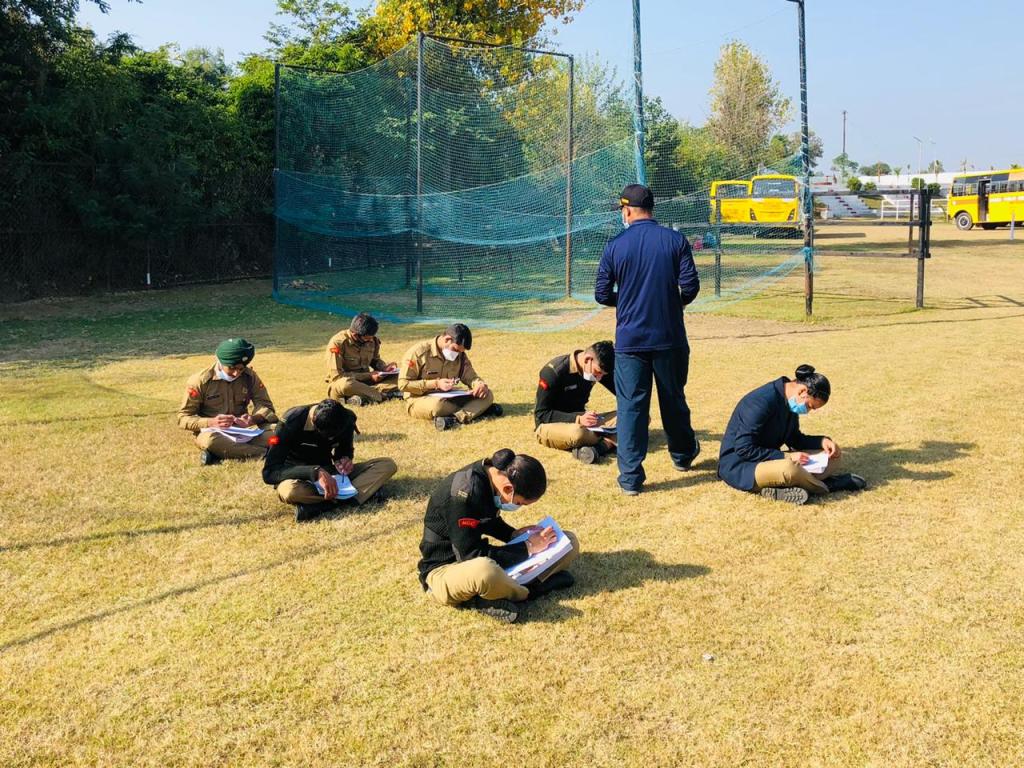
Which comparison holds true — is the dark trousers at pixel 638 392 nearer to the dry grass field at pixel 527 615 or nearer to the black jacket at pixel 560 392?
the dry grass field at pixel 527 615

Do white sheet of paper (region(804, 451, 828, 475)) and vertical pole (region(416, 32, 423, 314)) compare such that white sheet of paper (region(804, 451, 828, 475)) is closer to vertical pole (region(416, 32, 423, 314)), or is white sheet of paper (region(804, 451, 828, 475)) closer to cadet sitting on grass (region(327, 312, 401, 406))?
cadet sitting on grass (region(327, 312, 401, 406))

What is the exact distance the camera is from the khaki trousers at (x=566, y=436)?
7148mm

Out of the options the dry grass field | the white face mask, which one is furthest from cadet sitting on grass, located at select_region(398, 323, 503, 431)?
the white face mask

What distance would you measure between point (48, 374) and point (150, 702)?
26.5ft

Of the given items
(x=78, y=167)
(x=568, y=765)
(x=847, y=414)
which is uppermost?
(x=78, y=167)

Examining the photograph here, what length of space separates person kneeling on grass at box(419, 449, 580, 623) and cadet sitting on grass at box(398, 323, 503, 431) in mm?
3467

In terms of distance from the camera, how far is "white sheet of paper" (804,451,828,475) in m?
6.03

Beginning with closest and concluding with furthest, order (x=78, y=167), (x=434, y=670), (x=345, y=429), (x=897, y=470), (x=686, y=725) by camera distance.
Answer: (x=686, y=725) → (x=434, y=670) → (x=345, y=429) → (x=897, y=470) → (x=78, y=167)

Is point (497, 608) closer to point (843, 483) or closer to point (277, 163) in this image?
point (843, 483)

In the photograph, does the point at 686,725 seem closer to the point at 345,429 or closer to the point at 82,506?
the point at 345,429

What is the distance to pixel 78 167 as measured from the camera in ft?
57.8

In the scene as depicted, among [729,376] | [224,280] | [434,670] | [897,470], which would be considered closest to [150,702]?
[434,670]

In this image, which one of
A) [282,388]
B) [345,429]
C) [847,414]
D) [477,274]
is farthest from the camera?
[477,274]

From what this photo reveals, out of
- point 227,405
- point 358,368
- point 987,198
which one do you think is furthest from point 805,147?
point 987,198
